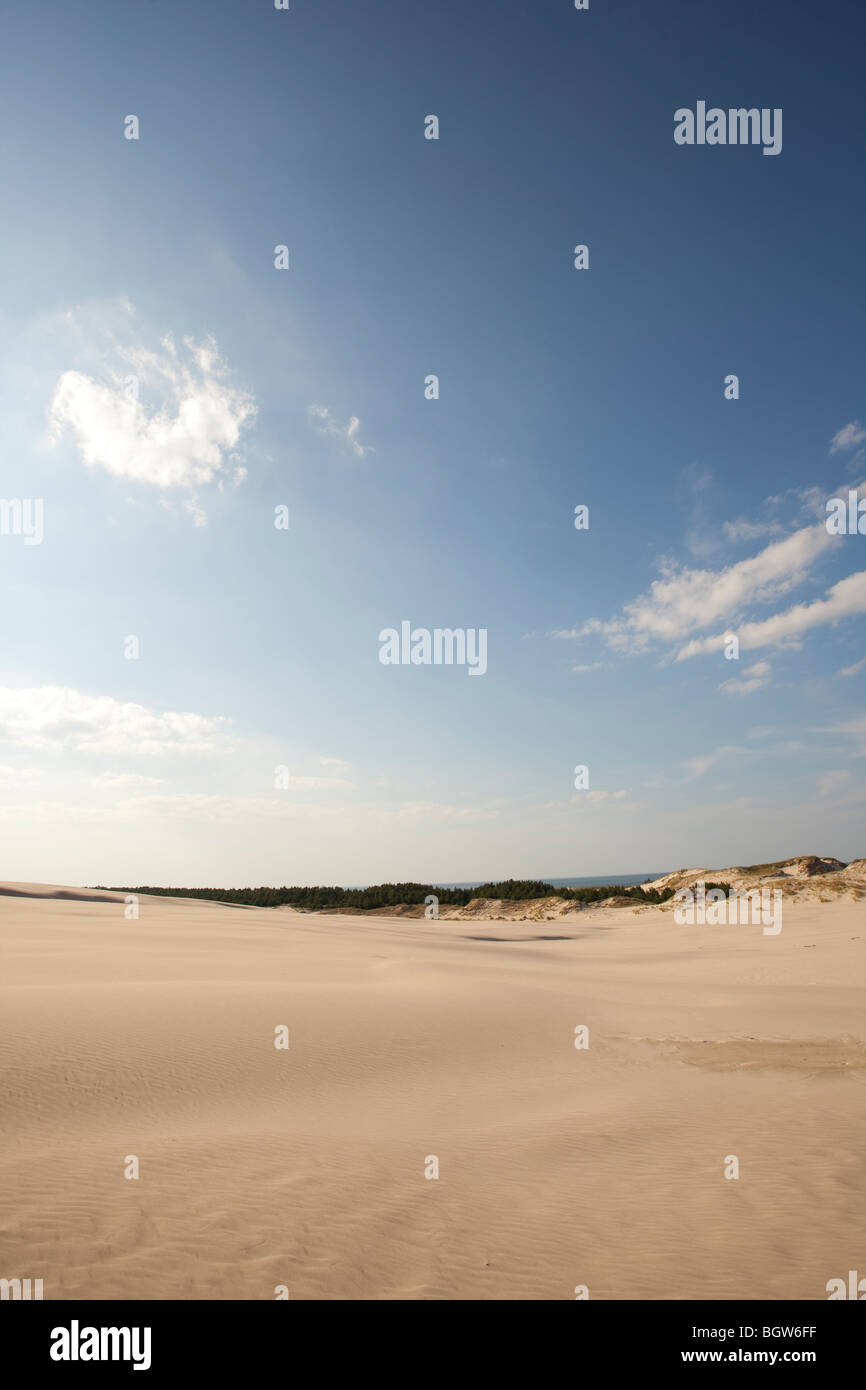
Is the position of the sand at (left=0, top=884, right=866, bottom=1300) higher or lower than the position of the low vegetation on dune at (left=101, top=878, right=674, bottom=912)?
higher

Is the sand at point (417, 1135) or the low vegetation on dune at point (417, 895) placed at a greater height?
the sand at point (417, 1135)

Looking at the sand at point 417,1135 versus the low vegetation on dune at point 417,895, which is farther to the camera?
the low vegetation on dune at point 417,895

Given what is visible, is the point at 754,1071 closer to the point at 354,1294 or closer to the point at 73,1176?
the point at 354,1294

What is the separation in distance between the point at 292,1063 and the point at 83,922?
17.5 meters

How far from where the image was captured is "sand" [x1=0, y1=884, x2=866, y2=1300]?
456 centimetres

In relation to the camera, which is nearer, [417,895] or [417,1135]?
[417,1135]

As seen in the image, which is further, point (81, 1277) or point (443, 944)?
point (443, 944)

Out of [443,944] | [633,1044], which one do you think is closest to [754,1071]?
[633,1044]

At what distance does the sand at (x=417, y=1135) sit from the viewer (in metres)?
4.56

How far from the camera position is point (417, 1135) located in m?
7.00

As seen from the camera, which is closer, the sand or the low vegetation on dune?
the sand

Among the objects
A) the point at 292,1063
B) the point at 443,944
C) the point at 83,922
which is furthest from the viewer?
the point at 443,944

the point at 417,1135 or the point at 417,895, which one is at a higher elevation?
the point at 417,1135
